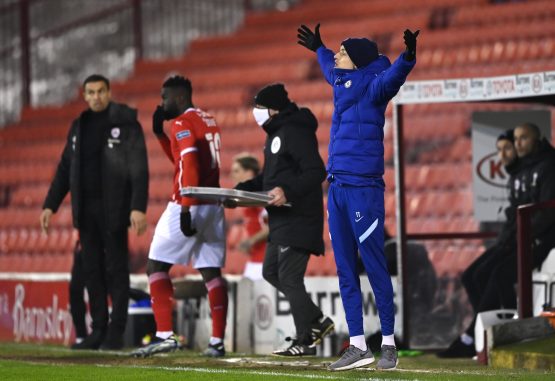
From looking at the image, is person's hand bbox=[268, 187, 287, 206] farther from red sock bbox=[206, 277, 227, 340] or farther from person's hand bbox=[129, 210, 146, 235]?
person's hand bbox=[129, 210, 146, 235]

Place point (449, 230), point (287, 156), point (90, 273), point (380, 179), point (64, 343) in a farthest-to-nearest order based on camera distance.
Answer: point (449, 230) < point (64, 343) < point (90, 273) < point (287, 156) < point (380, 179)

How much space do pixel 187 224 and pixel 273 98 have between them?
1016 millimetres

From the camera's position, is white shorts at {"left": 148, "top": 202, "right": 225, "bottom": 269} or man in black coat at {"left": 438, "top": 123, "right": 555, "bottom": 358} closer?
white shorts at {"left": 148, "top": 202, "right": 225, "bottom": 269}

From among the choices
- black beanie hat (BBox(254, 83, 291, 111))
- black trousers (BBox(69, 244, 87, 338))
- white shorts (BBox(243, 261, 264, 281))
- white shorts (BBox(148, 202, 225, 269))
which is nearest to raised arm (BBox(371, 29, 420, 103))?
black beanie hat (BBox(254, 83, 291, 111))

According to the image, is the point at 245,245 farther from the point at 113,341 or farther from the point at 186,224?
the point at 186,224

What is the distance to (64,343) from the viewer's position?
12820 mm

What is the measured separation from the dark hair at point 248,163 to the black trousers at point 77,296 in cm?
152

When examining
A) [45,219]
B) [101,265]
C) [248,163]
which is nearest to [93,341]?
[101,265]

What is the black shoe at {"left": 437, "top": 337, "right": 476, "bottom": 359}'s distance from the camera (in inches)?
416

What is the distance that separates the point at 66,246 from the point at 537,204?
1061 cm

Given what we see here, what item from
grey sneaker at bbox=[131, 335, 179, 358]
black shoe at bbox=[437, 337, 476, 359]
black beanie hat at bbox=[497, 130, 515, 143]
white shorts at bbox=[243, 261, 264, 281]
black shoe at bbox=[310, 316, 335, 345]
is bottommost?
black shoe at bbox=[437, 337, 476, 359]

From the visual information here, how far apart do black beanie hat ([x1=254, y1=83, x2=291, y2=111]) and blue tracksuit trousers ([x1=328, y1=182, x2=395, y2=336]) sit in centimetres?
145

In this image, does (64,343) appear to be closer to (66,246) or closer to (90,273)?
(90,273)

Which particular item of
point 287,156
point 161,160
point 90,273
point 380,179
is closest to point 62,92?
point 161,160
